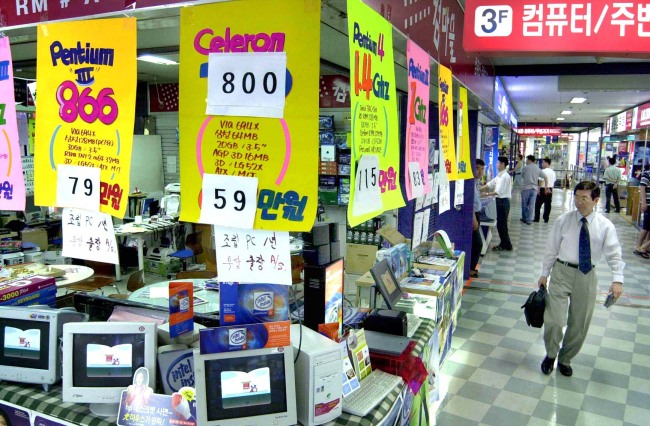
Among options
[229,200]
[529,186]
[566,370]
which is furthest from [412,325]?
[529,186]

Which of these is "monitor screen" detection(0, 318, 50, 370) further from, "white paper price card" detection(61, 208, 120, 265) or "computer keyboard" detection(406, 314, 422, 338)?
"computer keyboard" detection(406, 314, 422, 338)

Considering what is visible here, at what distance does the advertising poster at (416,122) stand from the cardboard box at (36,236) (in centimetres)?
698

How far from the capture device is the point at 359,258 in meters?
7.90

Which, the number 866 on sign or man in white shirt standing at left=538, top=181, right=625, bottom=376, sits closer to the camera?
the number 866 on sign

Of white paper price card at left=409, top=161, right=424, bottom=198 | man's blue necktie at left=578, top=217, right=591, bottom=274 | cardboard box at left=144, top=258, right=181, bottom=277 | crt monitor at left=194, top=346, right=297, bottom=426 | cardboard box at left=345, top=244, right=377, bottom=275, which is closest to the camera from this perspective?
crt monitor at left=194, top=346, right=297, bottom=426

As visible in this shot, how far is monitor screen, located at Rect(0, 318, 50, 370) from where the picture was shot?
2168 millimetres

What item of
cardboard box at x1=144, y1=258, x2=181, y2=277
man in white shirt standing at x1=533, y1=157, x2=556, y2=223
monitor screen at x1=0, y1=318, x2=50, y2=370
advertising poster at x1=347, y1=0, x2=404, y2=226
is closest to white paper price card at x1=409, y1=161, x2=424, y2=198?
advertising poster at x1=347, y1=0, x2=404, y2=226

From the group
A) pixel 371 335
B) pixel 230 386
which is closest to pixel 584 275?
pixel 371 335

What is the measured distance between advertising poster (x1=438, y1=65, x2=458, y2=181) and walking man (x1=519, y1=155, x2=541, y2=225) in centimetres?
870

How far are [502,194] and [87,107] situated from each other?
844cm

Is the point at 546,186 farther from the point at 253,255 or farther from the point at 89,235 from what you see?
the point at 89,235

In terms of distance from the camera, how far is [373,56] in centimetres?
179

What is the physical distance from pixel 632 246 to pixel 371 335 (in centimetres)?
988

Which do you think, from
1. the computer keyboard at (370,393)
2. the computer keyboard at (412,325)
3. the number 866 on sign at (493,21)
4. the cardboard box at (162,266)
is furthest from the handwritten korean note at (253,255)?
the cardboard box at (162,266)
